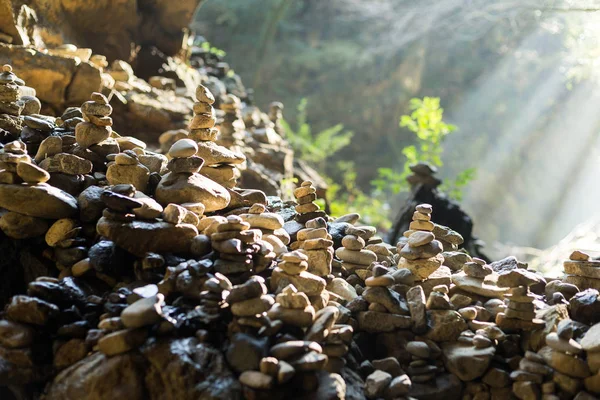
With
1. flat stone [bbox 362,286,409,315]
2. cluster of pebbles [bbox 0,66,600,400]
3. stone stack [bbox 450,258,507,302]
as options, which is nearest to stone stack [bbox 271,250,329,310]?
cluster of pebbles [bbox 0,66,600,400]

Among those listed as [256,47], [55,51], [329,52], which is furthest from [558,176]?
[55,51]

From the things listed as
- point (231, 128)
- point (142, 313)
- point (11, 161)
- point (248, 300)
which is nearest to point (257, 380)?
point (248, 300)

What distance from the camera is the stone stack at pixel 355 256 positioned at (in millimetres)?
4531

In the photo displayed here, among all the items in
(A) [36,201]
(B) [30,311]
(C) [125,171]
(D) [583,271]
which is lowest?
(B) [30,311]

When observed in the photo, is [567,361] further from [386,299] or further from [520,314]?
[386,299]

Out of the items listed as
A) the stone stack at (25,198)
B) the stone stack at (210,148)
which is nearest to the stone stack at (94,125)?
the stone stack at (25,198)

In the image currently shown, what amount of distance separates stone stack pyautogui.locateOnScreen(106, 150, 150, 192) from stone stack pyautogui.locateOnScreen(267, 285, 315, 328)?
69.0 inches

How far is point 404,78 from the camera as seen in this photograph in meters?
19.0

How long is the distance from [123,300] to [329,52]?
667 inches

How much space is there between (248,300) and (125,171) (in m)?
1.73

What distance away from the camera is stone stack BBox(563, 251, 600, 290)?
4359 millimetres

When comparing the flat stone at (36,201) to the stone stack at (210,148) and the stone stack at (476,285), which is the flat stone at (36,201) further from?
the stone stack at (476,285)

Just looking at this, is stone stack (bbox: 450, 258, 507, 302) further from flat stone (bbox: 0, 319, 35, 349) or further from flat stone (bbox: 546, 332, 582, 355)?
flat stone (bbox: 0, 319, 35, 349)

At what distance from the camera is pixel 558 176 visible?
2356cm
